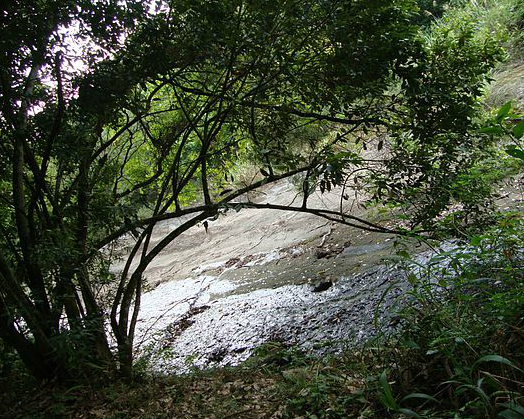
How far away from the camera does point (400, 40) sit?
11.5 feet

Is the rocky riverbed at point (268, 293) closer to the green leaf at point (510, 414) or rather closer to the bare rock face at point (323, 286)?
the bare rock face at point (323, 286)

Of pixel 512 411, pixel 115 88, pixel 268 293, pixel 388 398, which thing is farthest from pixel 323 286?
pixel 512 411

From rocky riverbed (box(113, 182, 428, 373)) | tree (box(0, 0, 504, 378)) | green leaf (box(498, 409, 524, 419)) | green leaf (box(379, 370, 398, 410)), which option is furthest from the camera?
rocky riverbed (box(113, 182, 428, 373))

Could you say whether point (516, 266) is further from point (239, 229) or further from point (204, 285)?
point (239, 229)

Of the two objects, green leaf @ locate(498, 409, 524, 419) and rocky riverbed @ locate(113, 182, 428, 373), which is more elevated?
green leaf @ locate(498, 409, 524, 419)

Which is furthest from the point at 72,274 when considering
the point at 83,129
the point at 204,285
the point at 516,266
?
the point at 204,285

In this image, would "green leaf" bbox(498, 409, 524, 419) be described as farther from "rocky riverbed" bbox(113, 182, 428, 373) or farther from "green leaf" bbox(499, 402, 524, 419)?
"rocky riverbed" bbox(113, 182, 428, 373)

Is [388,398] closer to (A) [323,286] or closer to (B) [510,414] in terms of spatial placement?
(B) [510,414]

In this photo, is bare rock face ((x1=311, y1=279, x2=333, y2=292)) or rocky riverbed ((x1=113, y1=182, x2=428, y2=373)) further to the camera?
bare rock face ((x1=311, y1=279, x2=333, y2=292))

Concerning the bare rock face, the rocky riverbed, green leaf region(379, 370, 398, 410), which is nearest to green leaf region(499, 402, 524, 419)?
green leaf region(379, 370, 398, 410)

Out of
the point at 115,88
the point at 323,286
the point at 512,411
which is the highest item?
the point at 115,88

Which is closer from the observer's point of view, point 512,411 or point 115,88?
point 512,411

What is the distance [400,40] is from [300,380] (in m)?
2.78

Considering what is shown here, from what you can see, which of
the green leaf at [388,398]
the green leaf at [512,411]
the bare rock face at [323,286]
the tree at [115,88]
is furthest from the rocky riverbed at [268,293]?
the green leaf at [512,411]
